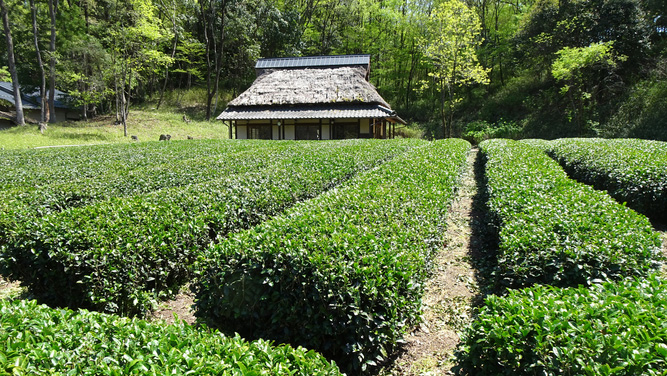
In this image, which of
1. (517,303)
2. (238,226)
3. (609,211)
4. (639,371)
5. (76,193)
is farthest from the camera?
(76,193)

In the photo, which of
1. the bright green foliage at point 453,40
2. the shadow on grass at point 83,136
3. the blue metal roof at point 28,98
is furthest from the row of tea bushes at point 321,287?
the blue metal roof at point 28,98

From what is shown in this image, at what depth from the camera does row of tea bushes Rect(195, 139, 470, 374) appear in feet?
10.1

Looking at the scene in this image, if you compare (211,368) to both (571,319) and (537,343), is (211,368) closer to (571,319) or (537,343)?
(537,343)

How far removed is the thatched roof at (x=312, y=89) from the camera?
26.0 metres

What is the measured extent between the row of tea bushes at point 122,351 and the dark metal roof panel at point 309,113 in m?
22.2

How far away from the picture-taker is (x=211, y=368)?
1.94m

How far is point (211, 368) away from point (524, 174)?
699 centimetres

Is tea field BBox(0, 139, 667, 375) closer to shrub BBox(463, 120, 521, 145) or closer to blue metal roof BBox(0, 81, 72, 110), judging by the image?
shrub BBox(463, 120, 521, 145)

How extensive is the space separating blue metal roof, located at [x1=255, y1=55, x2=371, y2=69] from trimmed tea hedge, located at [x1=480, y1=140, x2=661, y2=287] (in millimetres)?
26841

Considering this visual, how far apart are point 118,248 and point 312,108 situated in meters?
22.8

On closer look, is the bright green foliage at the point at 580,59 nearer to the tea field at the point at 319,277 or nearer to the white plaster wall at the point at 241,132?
the tea field at the point at 319,277

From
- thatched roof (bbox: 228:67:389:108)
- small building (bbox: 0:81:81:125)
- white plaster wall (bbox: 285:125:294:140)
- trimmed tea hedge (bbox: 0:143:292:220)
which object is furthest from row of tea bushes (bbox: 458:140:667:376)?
small building (bbox: 0:81:81:125)

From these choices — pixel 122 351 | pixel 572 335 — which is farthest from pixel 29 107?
pixel 572 335

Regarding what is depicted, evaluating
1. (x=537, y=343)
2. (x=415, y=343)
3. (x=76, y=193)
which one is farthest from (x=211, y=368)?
(x=76, y=193)
